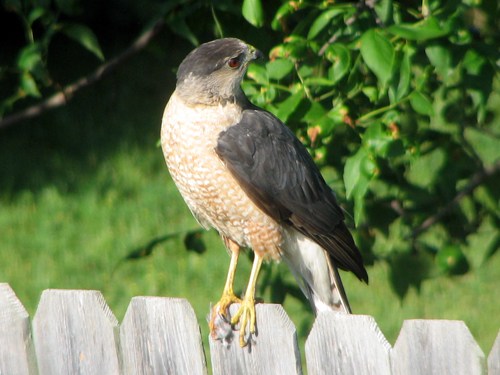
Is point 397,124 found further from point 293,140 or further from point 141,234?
point 141,234

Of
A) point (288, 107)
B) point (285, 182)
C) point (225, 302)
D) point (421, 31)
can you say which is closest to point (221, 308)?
point (225, 302)

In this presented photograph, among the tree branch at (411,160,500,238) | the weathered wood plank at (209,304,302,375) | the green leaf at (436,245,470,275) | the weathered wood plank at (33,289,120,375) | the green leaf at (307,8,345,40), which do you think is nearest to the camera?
the weathered wood plank at (209,304,302,375)

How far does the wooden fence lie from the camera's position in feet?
5.58

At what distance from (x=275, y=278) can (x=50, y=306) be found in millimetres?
1180

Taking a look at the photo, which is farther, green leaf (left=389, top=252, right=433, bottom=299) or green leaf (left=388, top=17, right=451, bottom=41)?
green leaf (left=389, top=252, right=433, bottom=299)

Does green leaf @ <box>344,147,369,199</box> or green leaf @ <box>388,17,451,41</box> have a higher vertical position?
green leaf @ <box>388,17,451,41</box>

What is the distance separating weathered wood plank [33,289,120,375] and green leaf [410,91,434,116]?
1.25 m

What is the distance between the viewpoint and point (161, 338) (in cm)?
214

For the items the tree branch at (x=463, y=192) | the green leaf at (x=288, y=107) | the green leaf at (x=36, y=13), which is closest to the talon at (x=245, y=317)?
the green leaf at (x=288, y=107)

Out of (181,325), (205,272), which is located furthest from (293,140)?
(205,272)

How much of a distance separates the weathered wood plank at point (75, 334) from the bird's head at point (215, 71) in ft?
3.37

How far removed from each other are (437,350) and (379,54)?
100cm

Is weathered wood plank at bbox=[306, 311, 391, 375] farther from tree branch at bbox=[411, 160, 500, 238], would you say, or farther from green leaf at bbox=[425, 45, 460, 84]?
tree branch at bbox=[411, 160, 500, 238]

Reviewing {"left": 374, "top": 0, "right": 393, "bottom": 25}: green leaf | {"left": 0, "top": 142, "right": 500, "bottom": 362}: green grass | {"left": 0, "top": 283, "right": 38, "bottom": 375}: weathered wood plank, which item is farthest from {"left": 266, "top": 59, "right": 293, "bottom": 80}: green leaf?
{"left": 0, "top": 142, "right": 500, "bottom": 362}: green grass
